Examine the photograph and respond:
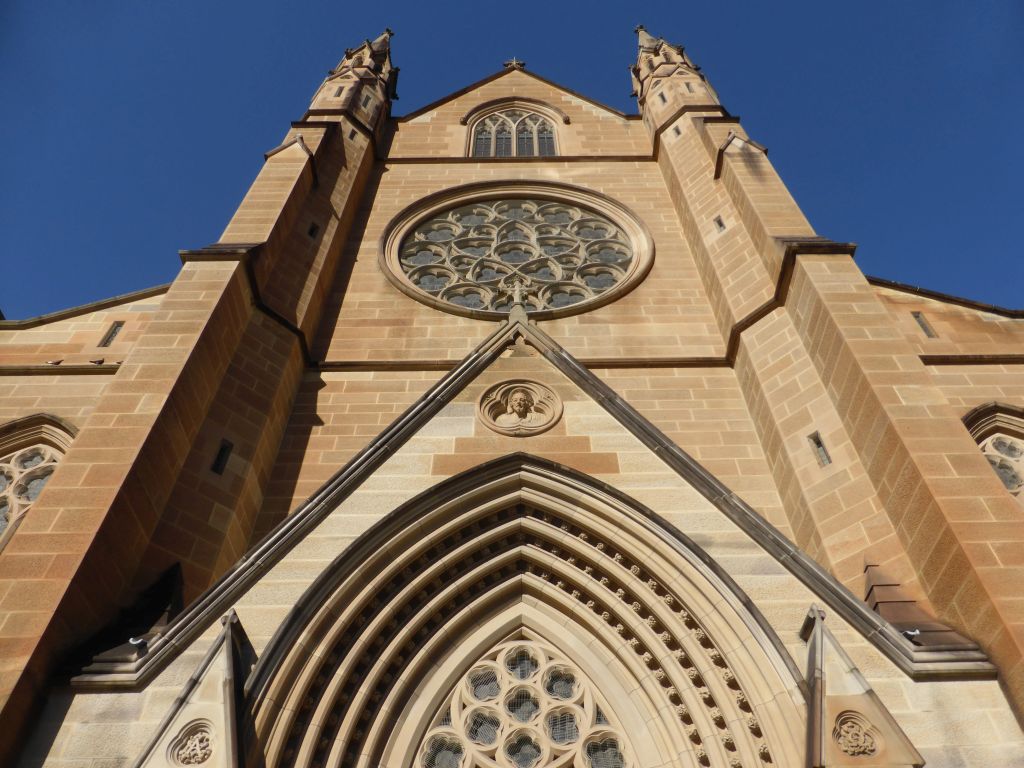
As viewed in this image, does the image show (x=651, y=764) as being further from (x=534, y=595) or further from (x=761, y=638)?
(x=534, y=595)

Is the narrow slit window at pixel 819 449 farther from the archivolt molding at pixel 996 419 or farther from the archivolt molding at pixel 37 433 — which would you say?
the archivolt molding at pixel 37 433

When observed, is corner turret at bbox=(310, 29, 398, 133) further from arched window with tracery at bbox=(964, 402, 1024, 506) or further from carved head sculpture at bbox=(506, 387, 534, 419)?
arched window with tracery at bbox=(964, 402, 1024, 506)

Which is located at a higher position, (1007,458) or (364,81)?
(364,81)

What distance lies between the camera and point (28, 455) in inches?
364

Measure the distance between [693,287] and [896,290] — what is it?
2.89m

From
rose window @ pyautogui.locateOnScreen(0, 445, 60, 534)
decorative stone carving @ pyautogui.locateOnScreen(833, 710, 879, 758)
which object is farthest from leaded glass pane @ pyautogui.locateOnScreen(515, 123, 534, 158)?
decorative stone carving @ pyautogui.locateOnScreen(833, 710, 879, 758)

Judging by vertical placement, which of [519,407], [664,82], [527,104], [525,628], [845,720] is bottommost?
[845,720]

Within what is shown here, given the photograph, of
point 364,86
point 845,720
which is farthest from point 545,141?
point 845,720

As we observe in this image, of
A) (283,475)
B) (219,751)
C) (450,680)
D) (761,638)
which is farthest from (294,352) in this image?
(761,638)

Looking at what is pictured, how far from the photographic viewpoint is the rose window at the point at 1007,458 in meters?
8.85

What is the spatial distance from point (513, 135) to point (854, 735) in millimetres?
16473

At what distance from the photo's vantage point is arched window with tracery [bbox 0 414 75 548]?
874 centimetres

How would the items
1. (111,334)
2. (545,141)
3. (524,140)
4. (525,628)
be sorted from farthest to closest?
(524,140)
(545,141)
(111,334)
(525,628)

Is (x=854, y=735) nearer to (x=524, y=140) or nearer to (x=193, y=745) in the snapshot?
(x=193, y=745)
